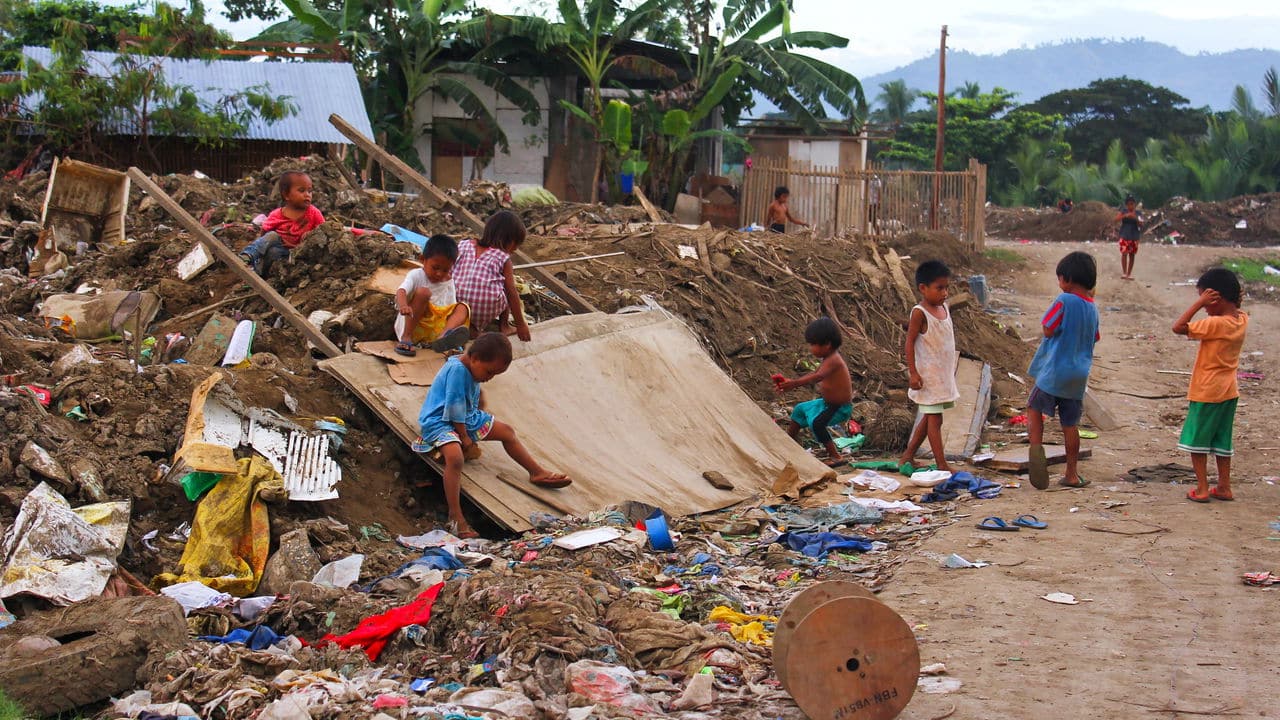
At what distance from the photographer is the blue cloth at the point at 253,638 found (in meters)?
4.11

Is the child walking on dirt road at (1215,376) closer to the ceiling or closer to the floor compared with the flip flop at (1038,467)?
closer to the ceiling

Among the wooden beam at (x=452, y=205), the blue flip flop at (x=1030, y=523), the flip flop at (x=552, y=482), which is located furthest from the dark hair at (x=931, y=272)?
the flip flop at (x=552, y=482)

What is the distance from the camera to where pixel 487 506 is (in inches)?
222

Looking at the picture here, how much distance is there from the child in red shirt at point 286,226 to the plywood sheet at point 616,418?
190cm

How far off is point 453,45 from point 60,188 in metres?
12.8

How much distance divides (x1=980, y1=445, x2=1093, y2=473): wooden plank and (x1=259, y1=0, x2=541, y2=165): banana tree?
1497cm

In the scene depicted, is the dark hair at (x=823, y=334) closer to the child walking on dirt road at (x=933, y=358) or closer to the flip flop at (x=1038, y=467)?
the child walking on dirt road at (x=933, y=358)

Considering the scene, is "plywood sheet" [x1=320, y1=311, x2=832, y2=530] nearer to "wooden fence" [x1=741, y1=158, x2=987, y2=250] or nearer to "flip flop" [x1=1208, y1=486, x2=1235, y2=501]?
"flip flop" [x1=1208, y1=486, x2=1235, y2=501]

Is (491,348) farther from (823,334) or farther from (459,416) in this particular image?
(823,334)

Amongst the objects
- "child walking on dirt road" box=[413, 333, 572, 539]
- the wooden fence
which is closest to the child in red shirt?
"child walking on dirt road" box=[413, 333, 572, 539]

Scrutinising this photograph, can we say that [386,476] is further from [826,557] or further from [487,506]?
[826,557]

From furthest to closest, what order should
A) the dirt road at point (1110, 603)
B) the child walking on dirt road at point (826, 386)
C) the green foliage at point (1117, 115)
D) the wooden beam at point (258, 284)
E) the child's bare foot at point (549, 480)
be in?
the green foliage at point (1117, 115) < the child walking on dirt road at point (826, 386) < the wooden beam at point (258, 284) < the child's bare foot at point (549, 480) < the dirt road at point (1110, 603)

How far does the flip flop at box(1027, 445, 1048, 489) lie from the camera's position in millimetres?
6555

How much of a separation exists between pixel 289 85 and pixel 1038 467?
15123mm
